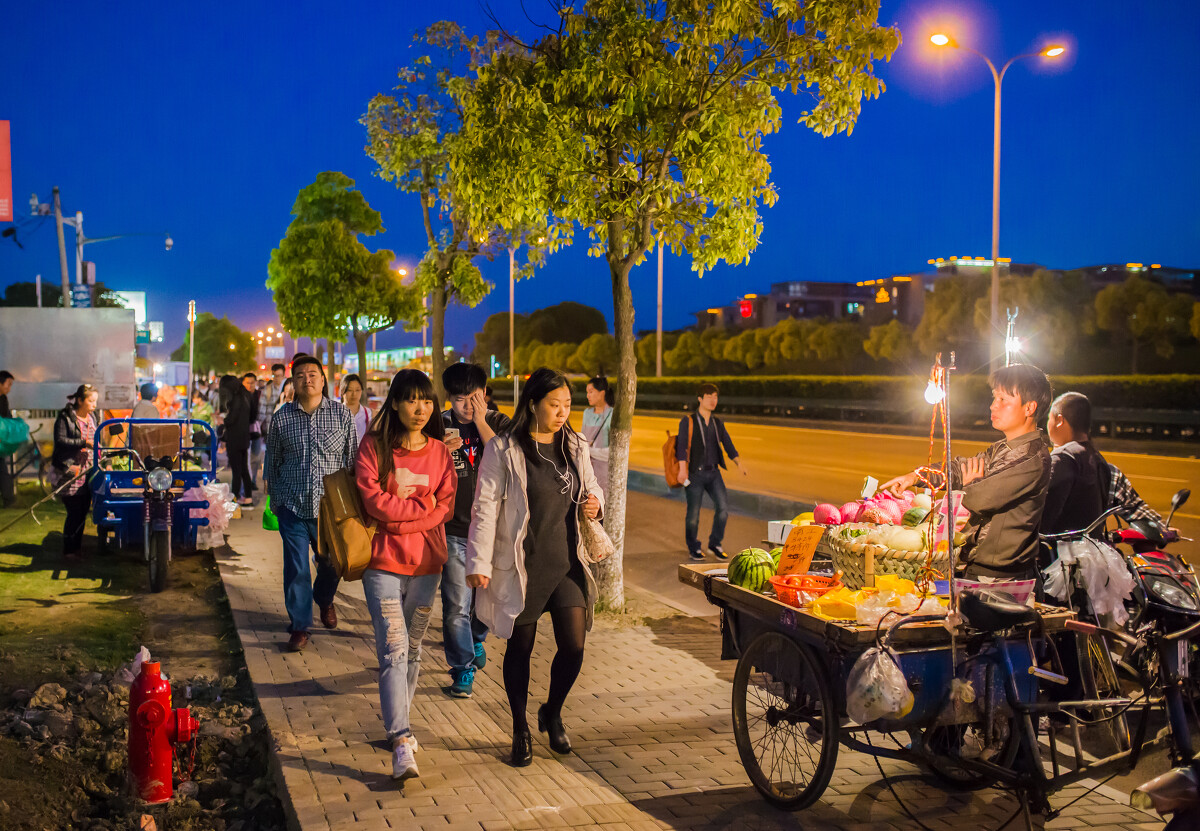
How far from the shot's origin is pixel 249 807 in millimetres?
4809

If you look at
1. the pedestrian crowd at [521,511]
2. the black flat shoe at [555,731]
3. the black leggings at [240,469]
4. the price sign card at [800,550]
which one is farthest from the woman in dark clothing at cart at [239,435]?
the price sign card at [800,550]

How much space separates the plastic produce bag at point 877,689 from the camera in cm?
362

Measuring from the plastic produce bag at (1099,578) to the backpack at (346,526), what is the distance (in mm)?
3048

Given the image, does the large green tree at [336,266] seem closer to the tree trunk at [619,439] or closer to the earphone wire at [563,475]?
the tree trunk at [619,439]

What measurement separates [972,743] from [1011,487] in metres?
1.06

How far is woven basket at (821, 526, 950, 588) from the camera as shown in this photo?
4746mm

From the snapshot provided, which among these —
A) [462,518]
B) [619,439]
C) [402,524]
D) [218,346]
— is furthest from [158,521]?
[218,346]

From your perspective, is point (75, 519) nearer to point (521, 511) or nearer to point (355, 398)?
point (355, 398)

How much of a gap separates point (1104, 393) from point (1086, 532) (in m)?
31.3

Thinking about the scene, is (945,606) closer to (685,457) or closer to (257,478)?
(685,457)

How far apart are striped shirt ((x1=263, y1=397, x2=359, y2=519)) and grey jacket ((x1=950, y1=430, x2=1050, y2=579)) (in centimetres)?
427

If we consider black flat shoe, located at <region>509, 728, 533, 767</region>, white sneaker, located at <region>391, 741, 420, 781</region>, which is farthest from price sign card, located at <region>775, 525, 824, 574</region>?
white sneaker, located at <region>391, 741, 420, 781</region>

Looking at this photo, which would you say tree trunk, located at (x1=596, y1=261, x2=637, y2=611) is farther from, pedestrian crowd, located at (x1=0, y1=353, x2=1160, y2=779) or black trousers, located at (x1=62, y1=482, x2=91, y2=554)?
black trousers, located at (x1=62, y1=482, x2=91, y2=554)

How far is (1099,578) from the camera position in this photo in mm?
4352
